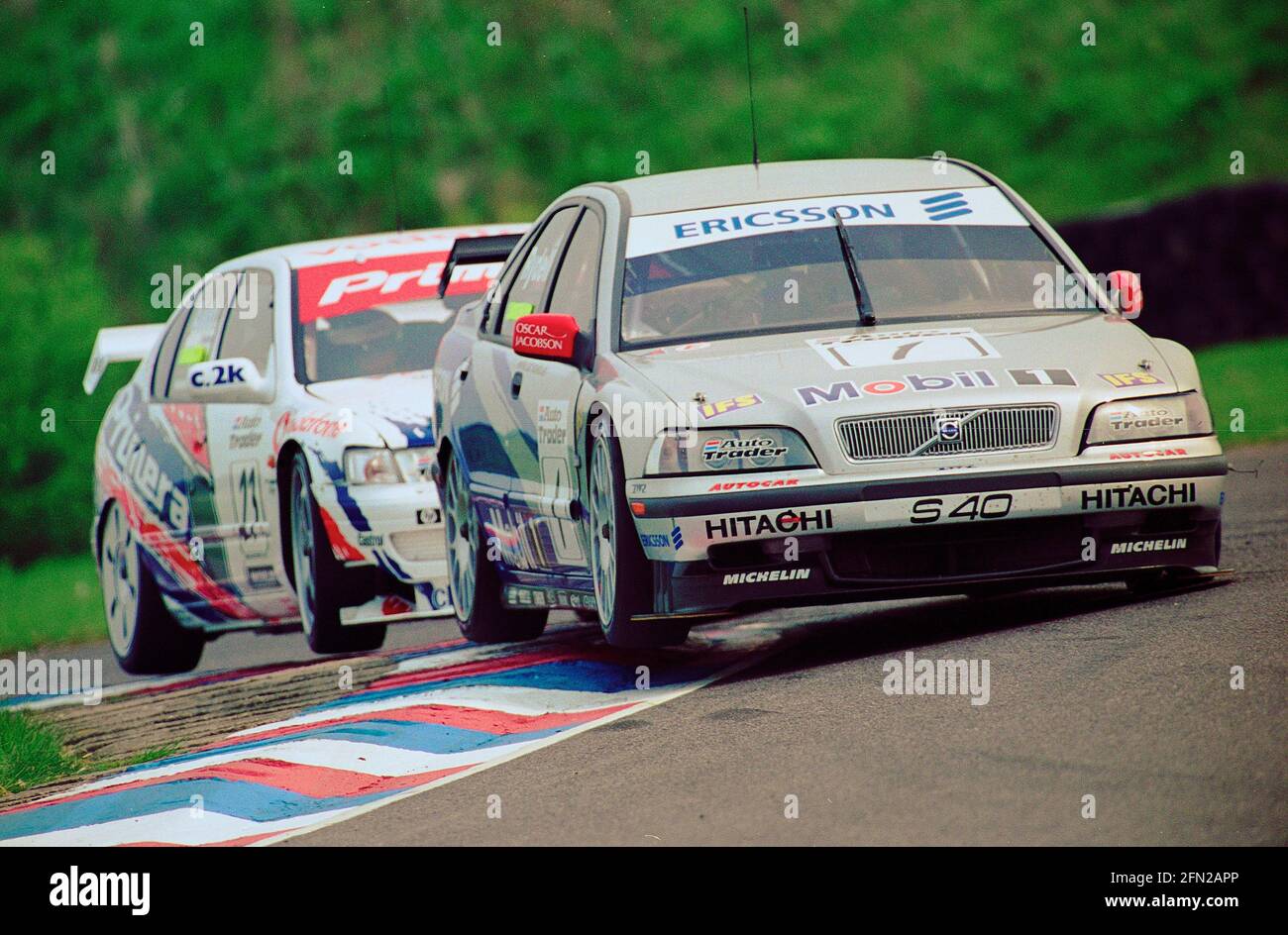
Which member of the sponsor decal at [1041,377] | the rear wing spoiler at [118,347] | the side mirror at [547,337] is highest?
the rear wing spoiler at [118,347]

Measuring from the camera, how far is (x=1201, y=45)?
36.8 metres

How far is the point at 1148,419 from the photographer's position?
298 inches

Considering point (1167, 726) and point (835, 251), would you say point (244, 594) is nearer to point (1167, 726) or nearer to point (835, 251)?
point (835, 251)

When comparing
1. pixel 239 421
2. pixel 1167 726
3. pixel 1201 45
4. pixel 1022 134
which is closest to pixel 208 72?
pixel 1022 134

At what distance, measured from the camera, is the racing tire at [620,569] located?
7480mm

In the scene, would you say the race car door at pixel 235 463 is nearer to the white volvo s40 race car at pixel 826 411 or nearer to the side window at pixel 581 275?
the white volvo s40 race car at pixel 826 411

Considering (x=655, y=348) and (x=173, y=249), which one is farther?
(x=173, y=249)

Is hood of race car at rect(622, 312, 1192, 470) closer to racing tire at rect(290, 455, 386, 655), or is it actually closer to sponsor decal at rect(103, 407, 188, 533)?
racing tire at rect(290, 455, 386, 655)

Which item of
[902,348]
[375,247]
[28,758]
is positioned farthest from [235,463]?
[902,348]

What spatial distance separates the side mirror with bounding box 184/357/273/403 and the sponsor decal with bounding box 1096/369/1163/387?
4140 millimetres

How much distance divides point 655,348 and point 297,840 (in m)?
2.53

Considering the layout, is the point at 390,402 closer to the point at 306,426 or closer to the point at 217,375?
the point at 306,426

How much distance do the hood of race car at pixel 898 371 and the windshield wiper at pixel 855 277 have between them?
0.09 m

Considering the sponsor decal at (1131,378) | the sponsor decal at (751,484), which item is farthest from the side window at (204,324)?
the sponsor decal at (1131,378)
